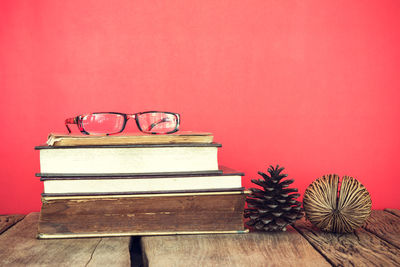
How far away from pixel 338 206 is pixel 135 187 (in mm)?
487

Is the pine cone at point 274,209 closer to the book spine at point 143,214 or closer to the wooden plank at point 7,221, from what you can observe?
the book spine at point 143,214

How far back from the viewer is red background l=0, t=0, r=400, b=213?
119 centimetres

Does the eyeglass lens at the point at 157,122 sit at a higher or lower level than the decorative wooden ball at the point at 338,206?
higher

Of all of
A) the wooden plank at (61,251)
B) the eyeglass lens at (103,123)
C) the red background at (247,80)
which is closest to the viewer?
the wooden plank at (61,251)

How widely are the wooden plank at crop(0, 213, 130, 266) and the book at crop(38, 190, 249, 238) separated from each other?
3 cm

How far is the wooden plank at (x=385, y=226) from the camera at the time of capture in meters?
0.83

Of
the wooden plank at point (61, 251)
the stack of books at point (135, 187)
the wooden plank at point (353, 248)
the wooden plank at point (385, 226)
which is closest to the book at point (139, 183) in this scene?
the stack of books at point (135, 187)

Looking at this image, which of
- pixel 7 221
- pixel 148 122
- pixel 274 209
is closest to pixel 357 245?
pixel 274 209

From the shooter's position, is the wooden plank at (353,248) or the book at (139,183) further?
the book at (139,183)

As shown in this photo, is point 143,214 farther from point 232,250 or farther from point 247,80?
point 247,80

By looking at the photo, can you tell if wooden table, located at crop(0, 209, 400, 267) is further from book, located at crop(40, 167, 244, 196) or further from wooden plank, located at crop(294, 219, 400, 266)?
book, located at crop(40, 167, 244, 196)

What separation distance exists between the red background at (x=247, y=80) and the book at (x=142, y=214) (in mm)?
424

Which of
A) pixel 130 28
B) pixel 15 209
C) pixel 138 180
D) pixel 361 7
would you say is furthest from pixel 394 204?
pixel 15 209

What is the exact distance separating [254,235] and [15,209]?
2.76 feet
